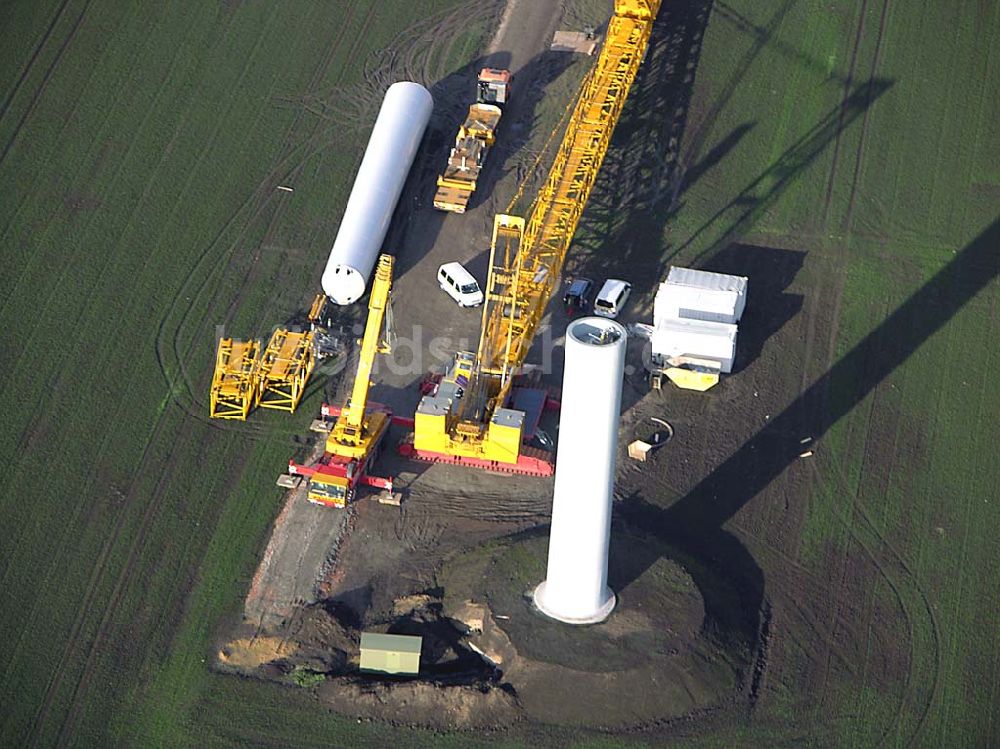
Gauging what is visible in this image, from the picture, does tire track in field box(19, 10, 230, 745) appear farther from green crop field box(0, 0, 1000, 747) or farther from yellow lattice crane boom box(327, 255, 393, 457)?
yellow lattice crane boom box(327, 255, 393, 457)

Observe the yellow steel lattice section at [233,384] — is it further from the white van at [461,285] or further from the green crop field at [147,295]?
the white van at [461,285]

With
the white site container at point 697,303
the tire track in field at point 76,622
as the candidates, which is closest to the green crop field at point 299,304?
the tire track in field at point 76,622

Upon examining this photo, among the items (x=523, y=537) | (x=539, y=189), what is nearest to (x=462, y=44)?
(x=539, y=189)

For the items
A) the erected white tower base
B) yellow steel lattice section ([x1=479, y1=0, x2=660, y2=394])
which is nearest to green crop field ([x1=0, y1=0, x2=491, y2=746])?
yellow steel lattice section ([x1=479, y1=0, x2=660, y2=394])

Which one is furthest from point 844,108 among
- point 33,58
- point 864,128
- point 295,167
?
point 33,58

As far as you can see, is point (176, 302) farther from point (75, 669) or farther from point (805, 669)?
point (805, 669)

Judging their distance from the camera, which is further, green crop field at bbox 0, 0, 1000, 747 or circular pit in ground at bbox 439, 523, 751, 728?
green crop field at bbox 0, 0, 1000, 747

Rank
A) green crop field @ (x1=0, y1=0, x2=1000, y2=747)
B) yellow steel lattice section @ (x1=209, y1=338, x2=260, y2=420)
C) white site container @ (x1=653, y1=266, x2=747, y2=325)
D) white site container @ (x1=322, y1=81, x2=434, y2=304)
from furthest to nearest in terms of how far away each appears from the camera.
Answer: white site container @ (x1=322, y1=81, x2=434, y2=304), white site container @ (x1=653, y1=266, x2=747, y2=325), yellow steel lattice section @ (x1=209, y1=338, x2=260, y2=420), green crop field @ (x1=0, y1=0, x2=1000, y2=747)
